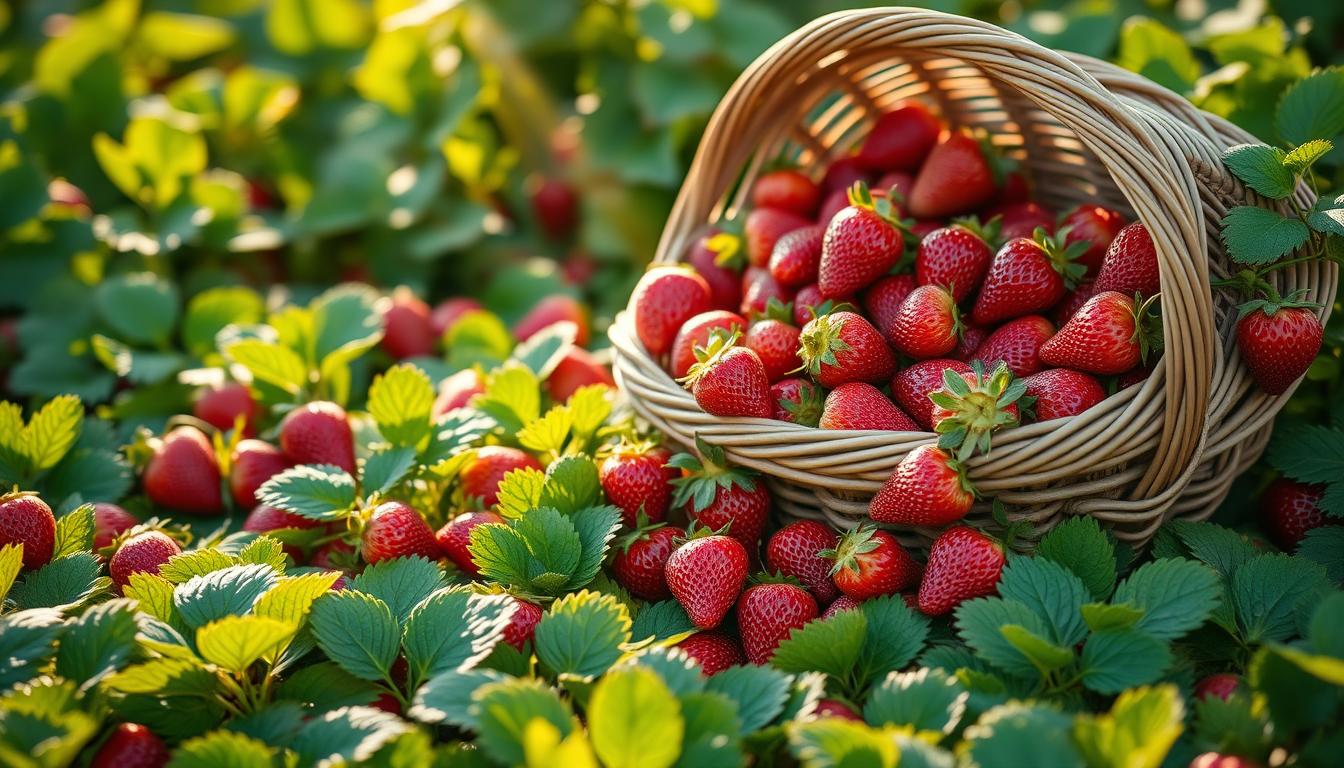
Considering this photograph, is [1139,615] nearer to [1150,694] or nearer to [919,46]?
[1150,694]

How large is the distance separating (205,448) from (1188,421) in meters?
1.39

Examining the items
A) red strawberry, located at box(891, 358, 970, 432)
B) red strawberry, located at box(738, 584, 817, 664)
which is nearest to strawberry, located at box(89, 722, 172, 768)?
red strawberry, located at box(738, 584, 817, 664)

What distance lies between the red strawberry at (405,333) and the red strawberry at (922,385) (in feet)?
3.51

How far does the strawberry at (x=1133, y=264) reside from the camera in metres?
1.16

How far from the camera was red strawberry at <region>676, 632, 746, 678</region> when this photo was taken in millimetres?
1154

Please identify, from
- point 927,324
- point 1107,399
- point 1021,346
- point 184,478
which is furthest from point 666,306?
point 184,478

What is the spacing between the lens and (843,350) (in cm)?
119

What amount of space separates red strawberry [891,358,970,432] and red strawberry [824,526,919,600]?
0.49ft

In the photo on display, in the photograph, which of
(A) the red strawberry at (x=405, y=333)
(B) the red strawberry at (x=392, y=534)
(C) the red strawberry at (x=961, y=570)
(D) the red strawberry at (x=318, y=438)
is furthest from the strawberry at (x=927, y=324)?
(A) the red strawberry at (x=405, y=333)

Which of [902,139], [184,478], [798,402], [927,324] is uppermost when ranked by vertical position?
[902,139]

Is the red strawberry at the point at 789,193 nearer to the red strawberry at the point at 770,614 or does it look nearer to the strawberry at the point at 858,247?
the strawberry at the point at 858,247

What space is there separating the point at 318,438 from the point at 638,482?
53cm

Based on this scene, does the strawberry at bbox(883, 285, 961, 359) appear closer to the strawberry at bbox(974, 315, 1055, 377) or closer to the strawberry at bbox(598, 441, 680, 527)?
the strawberry at bbox(974, 315, 1055, 377)

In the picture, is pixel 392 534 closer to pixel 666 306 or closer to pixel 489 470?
pixel 489 470
